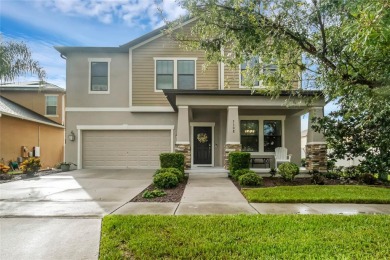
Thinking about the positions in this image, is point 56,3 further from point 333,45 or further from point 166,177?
point 333,45

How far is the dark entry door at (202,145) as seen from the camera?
13891 millimetres

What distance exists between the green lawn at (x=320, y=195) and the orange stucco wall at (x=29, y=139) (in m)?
13.8

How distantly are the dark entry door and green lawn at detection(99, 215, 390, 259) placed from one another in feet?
29.4

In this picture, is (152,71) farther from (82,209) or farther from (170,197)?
(82,209)

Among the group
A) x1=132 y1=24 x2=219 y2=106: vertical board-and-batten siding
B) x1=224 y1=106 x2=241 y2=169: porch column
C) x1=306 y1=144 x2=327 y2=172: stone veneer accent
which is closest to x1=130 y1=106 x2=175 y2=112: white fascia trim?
x1=132 y1=24 x2=219 y2=106: vertical board-and-batten siding

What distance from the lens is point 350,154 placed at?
1099 centimetres

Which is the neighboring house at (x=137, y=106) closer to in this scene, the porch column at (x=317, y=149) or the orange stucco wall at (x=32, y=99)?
the porch column at (x=317, y=149)

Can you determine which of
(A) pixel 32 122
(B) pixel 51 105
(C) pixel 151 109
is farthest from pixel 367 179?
(B) pixel 51 105

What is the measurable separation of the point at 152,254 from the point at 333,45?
458 cm

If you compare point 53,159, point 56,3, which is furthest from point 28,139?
point 56,3

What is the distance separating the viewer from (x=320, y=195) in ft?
22.7

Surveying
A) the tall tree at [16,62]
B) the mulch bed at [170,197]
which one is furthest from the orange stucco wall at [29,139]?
the mulch bed at [170,197]

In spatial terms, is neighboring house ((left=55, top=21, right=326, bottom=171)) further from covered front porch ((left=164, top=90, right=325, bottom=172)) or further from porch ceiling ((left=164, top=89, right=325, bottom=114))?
porch ceiling ((left=164, top=89, right=325, bottom=114))

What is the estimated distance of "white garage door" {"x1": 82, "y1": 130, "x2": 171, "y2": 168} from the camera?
14234 mm
